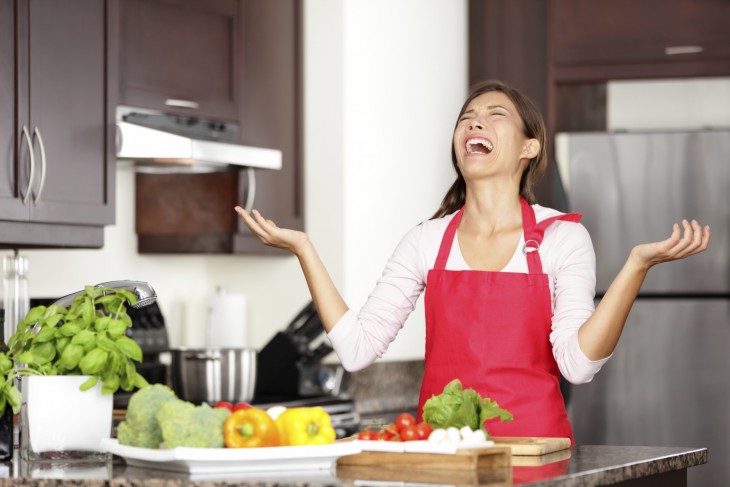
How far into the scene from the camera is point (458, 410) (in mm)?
1931

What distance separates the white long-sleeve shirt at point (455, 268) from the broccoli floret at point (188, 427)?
69 cm

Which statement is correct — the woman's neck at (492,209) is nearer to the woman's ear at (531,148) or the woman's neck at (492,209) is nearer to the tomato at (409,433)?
the woman's ear at (531,148)

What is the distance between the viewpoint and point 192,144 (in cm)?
346

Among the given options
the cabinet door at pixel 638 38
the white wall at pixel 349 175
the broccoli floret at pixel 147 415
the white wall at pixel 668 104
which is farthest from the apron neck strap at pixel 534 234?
the white wall at pixel 668 104

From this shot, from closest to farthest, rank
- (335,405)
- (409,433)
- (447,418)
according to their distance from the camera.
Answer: (409,433)
(447,418)
(335,405)

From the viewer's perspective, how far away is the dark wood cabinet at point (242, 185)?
3.99 m

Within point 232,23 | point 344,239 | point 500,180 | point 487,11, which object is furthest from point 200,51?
point 500,180

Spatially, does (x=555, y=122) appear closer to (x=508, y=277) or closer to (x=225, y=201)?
(x=225, y=201)

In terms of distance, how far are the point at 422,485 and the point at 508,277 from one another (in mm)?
936

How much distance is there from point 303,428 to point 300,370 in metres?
2.09

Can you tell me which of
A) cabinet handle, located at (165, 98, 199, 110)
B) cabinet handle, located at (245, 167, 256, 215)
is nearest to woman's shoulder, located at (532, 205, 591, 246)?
cabinet handle, located at (165, 98, 199, 110)

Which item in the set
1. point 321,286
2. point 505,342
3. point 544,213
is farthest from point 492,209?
point 321,286

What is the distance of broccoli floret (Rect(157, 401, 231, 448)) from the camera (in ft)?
5.73

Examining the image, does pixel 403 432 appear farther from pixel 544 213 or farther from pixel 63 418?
pixel 544 213
